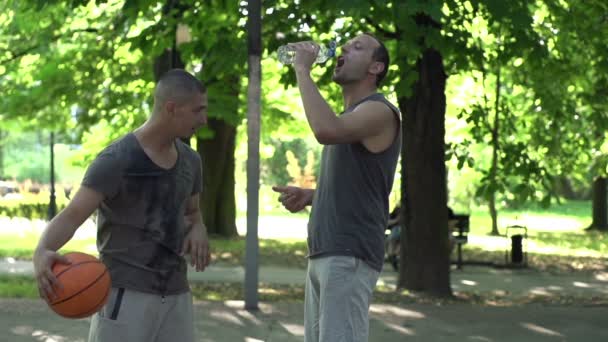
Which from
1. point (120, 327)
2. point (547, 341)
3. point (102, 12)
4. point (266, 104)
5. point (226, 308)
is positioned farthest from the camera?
point (266, 104)

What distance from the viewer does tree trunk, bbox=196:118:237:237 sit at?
2641 centimetres

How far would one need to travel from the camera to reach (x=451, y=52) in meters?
12.1

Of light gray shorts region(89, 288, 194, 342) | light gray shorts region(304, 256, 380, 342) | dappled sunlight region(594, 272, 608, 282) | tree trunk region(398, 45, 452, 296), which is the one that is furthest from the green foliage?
light gray shorts region(304, 256, 380, 342)

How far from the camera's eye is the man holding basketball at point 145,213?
4473 millimetres

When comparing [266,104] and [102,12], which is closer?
[102,12]

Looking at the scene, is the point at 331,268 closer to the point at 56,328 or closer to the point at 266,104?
the point at 56,328

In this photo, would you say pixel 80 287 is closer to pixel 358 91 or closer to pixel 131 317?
pixel 131 317

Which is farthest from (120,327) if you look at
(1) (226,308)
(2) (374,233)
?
(1) (226,308)

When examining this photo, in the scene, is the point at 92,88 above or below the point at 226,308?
above

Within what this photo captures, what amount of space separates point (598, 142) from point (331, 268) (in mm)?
14501

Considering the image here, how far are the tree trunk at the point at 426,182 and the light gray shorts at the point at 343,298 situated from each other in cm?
881

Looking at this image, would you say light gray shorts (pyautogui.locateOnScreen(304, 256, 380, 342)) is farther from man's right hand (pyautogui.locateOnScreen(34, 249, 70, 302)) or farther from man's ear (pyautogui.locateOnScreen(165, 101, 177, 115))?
man's right hand (pyautogui.locateOnScreen(34, 249, 70, 302))

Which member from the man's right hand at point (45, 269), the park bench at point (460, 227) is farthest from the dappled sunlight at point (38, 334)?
the park bench at point (460, 227)

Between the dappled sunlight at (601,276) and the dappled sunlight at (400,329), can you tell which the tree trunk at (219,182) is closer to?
the dappled sunlight at (601,276)
